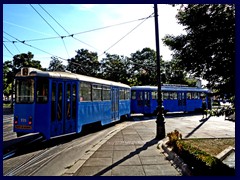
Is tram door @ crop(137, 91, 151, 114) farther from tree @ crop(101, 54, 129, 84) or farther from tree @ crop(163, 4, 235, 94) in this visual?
tree @ crop(101, 54, 129, 84)

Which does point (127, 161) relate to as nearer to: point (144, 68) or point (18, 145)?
point (18, 145)

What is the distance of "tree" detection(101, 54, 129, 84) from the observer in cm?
5053

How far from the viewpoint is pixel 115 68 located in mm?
51188

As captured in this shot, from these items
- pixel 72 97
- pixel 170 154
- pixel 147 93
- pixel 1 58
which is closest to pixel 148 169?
→ pixel 170 154

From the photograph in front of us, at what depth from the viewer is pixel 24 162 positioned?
7.25 metres

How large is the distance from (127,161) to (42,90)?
4.81 m

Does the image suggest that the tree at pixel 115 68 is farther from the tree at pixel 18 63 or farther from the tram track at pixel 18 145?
the tram track at pixel 18 145

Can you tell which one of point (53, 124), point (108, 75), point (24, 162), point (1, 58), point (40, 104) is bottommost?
point (24, 162)

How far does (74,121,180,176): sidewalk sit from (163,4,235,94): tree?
2.49 m

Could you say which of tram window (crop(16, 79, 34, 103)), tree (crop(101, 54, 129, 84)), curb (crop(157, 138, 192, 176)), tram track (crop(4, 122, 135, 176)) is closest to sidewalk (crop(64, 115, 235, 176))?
curb (crop(157, 138, 192, 176))

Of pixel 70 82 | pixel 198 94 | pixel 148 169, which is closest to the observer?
pixel 148 169

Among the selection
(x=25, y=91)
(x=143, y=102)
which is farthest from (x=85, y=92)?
(x=143, y=102)

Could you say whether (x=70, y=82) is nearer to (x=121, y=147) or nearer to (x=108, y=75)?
(x=121, y=147)

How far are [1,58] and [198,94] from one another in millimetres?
26770
